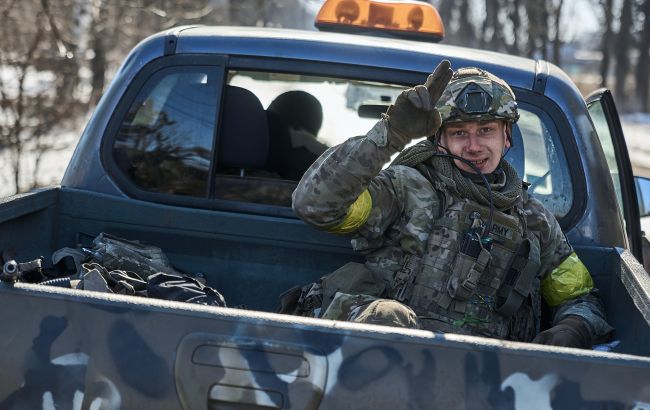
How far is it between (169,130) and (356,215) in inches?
39.7

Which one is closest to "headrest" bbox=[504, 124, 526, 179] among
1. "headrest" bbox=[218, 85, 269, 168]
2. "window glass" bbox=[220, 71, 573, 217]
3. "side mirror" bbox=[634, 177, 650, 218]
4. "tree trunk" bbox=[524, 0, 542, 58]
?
"window glass" bbox=[220, 71, 573, 217]

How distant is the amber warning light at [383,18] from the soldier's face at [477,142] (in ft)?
4.25

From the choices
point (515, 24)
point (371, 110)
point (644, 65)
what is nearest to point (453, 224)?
point (371, 110)

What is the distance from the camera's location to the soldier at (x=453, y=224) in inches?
114

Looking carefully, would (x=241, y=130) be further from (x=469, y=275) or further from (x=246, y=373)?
(x=246, y=373)

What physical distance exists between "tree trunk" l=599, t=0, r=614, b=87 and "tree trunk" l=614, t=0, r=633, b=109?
2.38 feet

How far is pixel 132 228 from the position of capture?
359 centimetres

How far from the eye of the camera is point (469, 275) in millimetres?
3043

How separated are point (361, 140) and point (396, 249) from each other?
1.65 ft

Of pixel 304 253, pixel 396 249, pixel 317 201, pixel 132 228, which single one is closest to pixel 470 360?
pixel 317 201

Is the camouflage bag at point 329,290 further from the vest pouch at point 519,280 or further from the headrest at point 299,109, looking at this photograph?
the headrest at point 299,109

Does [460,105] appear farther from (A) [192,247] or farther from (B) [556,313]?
(A) [192,247]

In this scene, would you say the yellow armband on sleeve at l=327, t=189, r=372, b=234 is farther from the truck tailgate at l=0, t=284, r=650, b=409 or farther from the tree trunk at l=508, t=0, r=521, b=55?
the tree trunk at l=508, t=0, r=521, b=55

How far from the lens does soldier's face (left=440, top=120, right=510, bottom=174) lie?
10.7 ft
